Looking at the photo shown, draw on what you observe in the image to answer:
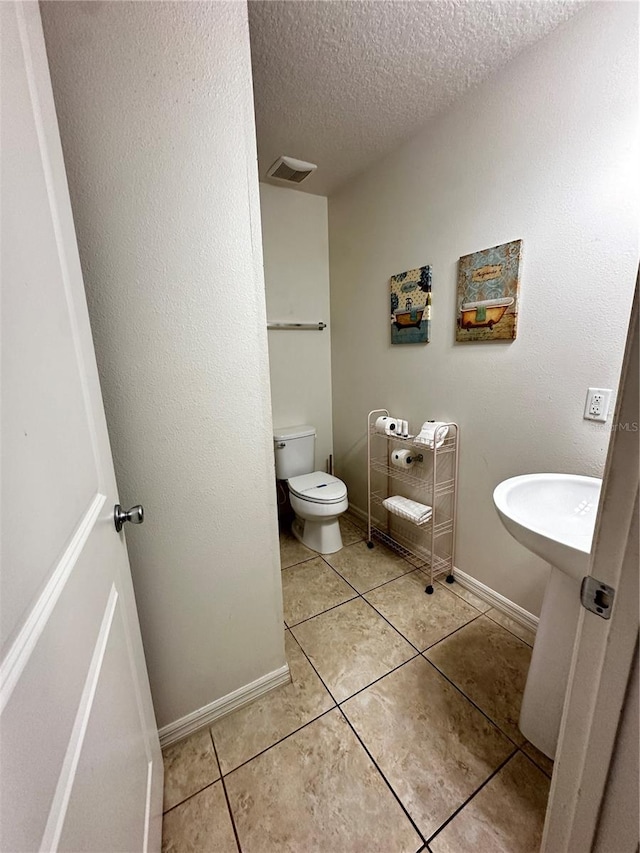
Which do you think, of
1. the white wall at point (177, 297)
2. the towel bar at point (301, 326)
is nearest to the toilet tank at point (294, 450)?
the towel bar at point (301, 326)

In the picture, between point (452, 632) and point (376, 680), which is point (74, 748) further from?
point (452, 632)

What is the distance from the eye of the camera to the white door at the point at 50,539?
1.13ft

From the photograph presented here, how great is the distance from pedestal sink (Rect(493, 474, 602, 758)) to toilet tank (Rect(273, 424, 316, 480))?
57.6 inches

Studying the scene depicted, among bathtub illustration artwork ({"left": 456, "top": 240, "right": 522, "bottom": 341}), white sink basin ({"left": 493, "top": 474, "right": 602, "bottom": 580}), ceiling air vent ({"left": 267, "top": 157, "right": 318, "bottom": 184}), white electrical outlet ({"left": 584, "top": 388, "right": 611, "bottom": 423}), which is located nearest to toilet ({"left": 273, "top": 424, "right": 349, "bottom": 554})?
white sink basin ({"left": 493, "top": 474, "right": 602, "bottom": 580})

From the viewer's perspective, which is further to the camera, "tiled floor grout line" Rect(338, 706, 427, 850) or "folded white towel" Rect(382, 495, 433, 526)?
"folded white towel" Rect(382, 495, 433, 526)

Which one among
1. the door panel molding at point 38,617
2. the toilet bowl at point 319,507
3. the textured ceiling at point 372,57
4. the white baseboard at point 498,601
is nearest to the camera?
the door panel molding at point 38,617

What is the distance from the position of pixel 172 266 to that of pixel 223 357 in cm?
27

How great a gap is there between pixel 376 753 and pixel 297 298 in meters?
2.42

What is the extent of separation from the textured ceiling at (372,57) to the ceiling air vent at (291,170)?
9 cm

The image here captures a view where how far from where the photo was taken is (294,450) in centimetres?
241

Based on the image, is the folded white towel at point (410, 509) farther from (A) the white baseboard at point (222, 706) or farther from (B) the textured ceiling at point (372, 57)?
(B) the textured ceiling at point (372, 57)

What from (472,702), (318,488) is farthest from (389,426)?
(472,702)

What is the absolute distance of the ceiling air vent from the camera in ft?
6.09

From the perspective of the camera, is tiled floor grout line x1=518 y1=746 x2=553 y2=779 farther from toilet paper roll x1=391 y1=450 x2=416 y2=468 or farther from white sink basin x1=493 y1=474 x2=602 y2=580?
toilet paper roll x1=391 y1=450 x2=416 y2=468
